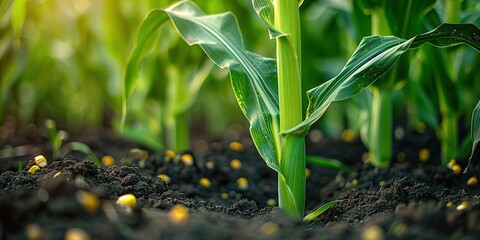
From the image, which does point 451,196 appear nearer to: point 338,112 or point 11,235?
point 11,235

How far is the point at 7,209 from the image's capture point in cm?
123

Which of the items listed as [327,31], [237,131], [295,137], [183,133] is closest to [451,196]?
[295,137]

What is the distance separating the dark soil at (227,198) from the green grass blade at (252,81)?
0.21 m

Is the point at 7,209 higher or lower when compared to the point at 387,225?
higher

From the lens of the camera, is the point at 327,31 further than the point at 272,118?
Yes

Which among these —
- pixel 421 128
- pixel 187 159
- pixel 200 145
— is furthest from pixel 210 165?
pixel 421 128

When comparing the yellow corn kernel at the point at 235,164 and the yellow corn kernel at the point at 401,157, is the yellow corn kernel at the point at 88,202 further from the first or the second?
the yellow corn kernel at the point at 401,157

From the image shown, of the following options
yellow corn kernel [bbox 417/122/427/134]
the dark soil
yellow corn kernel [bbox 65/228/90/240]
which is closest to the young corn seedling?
the dark soil

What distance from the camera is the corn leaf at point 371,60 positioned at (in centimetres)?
174

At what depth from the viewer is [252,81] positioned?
1859 mm

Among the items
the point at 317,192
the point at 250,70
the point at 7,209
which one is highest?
the point at 250,70

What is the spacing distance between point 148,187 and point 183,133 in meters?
1.40

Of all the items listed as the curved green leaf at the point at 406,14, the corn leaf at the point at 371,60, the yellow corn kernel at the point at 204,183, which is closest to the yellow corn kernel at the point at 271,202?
the yellow corn kernel at the point at 204,183

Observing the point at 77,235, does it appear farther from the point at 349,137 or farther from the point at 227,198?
the point at 349,137
